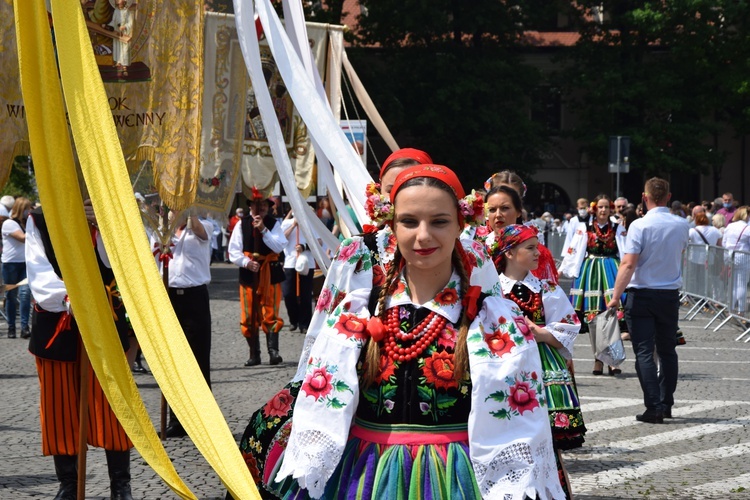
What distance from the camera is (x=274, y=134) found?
5.59 m

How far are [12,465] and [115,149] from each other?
433cm

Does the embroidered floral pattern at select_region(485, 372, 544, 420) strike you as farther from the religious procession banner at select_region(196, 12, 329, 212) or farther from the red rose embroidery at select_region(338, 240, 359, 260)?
the religious procession banner at select_region(196, 12, 329, 212)

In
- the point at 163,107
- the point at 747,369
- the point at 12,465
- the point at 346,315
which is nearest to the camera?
the point at 346,315

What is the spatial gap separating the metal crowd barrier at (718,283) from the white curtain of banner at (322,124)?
434 inches

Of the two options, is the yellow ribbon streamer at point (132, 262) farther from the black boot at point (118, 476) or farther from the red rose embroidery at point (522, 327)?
the black boot at point (118, 476)

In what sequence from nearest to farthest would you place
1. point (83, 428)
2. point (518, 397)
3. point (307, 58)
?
point (518, 397)
point (83, 428)
point (307, 58)

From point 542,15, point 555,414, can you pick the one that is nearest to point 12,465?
point 555,414

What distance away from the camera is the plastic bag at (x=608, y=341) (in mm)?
11359

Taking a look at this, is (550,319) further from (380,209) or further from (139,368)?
(139,368)

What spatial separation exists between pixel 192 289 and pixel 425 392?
18.1 feet

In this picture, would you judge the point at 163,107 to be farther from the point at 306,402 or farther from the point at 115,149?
the point at 306,402

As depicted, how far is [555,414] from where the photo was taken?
6398 mm

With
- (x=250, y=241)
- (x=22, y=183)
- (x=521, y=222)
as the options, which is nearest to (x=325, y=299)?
(x=521, y=222)

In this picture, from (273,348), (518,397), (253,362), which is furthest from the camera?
(273,348)
